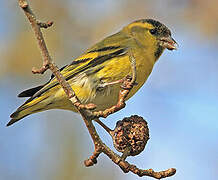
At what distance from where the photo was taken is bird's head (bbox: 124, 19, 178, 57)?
4.36 metres

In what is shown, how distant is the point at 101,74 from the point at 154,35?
1.00 m

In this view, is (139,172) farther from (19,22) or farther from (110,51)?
(19,22)

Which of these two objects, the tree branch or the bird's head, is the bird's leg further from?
the bird's head

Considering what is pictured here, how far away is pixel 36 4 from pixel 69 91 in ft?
12.1

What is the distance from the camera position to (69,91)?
2326 mm

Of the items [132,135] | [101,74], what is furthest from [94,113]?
[101,74]

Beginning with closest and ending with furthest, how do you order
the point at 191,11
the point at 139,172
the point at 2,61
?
the point at 139,172 → the point at 191,11 → the point at 2,61

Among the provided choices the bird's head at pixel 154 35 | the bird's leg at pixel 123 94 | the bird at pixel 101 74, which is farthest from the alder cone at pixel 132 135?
the bird's head at pixel 154 35

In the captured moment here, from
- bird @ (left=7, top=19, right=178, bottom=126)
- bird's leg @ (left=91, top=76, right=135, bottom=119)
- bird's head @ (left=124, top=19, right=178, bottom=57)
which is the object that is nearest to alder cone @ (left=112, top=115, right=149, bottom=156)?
bird's leg @ (left=91, top=76, right=135, bottom=119)

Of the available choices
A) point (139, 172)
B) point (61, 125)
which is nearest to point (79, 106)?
point (139, 172)

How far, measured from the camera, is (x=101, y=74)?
377 cm

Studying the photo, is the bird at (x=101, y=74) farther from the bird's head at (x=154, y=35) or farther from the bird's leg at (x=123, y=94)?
the bird's leg at (x=123, y=94)

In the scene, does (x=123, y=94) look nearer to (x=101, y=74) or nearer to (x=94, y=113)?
(x=94, y=113)

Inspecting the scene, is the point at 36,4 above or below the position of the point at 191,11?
above
